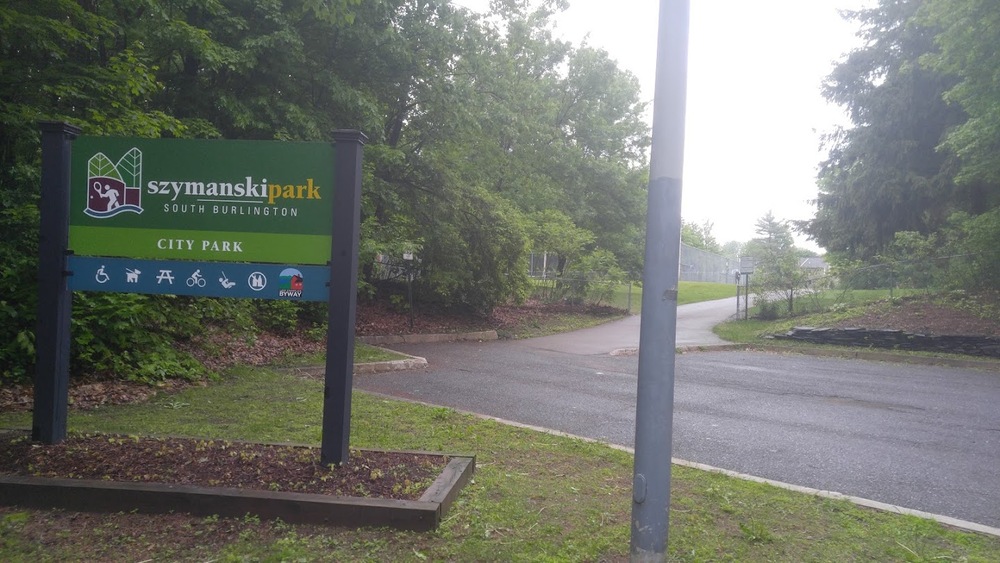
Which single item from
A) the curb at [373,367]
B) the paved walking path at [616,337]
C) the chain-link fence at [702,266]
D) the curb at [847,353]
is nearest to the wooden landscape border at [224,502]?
the curb at [373,367]

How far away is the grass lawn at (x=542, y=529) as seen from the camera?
4.13 m

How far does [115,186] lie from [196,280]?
3.40 ft

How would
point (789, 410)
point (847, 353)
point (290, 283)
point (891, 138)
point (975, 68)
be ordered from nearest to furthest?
point (290, 283) < point (789, 410) < point (847, 353) < point (975, 68) < point (891, 138)

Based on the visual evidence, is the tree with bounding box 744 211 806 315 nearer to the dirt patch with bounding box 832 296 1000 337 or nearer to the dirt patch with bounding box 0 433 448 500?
the dirt patch with bounding box 832 296 1000 337

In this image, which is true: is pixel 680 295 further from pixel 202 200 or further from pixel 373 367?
pixel 202 200

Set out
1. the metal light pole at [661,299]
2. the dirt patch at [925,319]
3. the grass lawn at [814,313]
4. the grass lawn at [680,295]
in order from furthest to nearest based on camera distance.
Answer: the grass lawn at [680,295] → the grass lawn at [814,313] → the dirt patch at [925,319] → the metal light pole at [661,299]

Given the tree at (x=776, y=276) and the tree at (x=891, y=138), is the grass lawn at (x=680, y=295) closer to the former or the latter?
the tree at (x=776, y=276)

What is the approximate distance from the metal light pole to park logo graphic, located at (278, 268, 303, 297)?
8.72 feet

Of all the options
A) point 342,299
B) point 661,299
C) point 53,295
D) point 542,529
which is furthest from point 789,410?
point 53,295

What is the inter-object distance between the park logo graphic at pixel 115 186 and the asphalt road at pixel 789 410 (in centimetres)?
477

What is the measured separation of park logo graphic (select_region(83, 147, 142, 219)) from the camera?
566 cm

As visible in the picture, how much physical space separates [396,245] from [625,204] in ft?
69.1

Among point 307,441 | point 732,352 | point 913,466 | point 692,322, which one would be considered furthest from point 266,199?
point 692,322

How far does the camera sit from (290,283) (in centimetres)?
537
